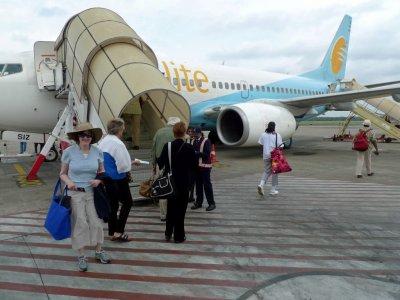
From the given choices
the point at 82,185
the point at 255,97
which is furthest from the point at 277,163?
the point at 255,97

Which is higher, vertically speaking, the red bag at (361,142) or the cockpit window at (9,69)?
the cockpit window at (9,69)

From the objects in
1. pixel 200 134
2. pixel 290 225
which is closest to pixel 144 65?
pixel 200 134

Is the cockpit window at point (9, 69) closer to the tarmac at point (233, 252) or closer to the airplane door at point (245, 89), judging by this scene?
the tarmac at point (233, 252)

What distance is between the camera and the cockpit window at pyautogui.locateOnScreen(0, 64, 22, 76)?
8530 mm

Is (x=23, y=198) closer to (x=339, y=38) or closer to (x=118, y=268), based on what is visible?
(x=118, y=268)

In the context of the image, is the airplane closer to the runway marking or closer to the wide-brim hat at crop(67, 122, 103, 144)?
the runway marking

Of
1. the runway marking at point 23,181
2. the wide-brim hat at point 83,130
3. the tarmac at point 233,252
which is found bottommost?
the tarmac at point 233,252

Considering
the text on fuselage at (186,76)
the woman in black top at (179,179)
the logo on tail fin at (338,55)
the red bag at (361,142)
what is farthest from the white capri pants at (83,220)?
the logo on tail fin at (338,55)

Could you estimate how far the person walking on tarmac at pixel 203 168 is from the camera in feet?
18.5

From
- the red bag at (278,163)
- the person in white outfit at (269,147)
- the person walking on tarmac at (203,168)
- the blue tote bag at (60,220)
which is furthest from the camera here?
the person in white outfit at (269,147)

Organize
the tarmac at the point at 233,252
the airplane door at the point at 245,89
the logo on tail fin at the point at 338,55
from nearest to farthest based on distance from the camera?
the tarmac at the point at 233,252 < the airplane door at the point at 245,89 < the logo on tail fin at the point at 338,55

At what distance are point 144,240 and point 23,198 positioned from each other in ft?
10.6

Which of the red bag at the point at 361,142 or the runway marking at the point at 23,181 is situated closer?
the runway marking at the point at 23,181

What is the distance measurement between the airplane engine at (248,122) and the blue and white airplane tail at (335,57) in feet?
27.9
